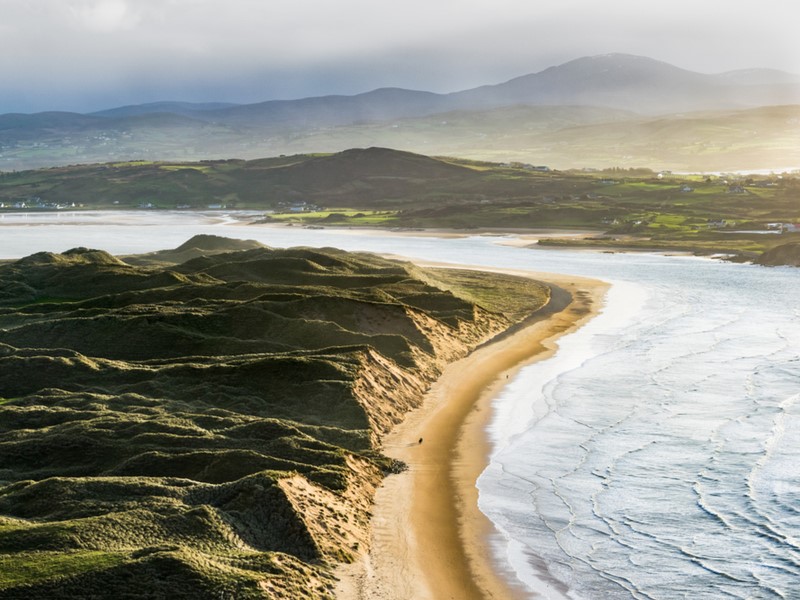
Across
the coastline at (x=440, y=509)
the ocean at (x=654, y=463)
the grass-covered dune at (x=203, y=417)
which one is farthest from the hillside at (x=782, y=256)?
the coastline at (x=440, y=509)

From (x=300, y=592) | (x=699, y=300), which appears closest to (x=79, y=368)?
(x=300, y=592)

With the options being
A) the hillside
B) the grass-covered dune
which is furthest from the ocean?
the hillside

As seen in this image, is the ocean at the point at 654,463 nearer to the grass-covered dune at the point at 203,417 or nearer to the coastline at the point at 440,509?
the coastline at the point at 440,509

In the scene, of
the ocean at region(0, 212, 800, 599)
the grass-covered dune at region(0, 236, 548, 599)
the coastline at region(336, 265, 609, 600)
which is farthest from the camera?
the ocean at region(0, 212, 800, 599)

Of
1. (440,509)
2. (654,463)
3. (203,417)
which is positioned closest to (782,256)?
(654,463)

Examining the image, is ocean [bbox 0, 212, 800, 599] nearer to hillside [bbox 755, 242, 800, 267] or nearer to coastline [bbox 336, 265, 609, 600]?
coastline [bbox 336, 265, 609, 600]

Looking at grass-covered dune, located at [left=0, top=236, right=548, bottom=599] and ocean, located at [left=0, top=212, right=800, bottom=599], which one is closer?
grass-covered dune, located at [left=0, top=236, right=548, bottom=599]

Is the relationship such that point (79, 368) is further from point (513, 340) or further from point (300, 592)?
point (513, 340)
